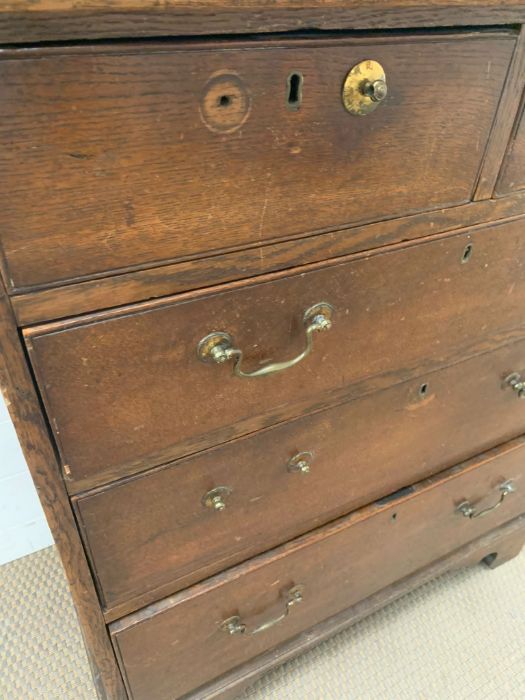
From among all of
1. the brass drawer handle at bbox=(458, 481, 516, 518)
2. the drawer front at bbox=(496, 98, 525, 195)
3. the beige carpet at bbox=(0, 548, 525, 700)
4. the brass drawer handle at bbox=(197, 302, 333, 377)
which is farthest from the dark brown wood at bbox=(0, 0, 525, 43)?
the beige carpet at bbox=(0, 548, 525, 700)

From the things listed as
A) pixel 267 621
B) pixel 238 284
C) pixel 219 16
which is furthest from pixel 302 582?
pixel 219 16

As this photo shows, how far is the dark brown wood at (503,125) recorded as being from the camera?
1.60 feet

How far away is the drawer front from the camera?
21.3 inches

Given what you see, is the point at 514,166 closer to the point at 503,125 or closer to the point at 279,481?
the point at 503,125

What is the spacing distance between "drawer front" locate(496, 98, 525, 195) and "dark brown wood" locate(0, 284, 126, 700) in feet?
1.69

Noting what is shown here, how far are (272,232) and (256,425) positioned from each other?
0.74ft

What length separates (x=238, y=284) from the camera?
469mm

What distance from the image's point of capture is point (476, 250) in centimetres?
61

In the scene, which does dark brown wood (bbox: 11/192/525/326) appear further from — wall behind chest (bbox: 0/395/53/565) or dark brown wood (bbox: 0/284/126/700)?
wall behind chest (bbox: 0/395/53/565)

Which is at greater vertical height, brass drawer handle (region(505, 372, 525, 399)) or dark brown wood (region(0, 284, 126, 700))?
brass drawer handle (region(505, 372, 525, 399))

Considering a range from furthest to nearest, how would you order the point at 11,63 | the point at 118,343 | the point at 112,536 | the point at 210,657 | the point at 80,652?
the point at 80,652 < the point at 210,657 < the point at 112,536 < the point at 118,343 < the point at 11,63

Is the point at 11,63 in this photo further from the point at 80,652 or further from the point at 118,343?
the point at 80,652

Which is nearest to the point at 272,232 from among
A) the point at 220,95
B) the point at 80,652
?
the point at 220,95

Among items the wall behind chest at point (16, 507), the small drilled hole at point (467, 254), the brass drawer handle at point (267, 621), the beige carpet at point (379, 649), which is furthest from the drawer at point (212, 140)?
the beige carpet at point (379, 649)
